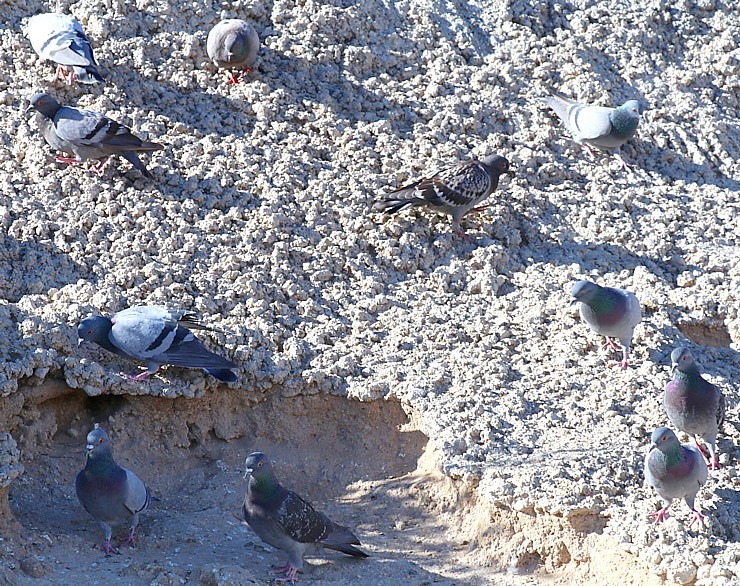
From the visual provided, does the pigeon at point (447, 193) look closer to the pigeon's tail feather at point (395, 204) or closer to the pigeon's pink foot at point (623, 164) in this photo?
the pigeon's tail feather at point (395, 204)

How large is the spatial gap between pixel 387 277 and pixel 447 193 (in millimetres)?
690

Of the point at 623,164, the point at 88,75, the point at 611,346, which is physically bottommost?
the point at 611,346

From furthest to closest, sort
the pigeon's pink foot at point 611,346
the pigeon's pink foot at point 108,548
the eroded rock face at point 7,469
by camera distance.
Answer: the pigeon's pink foot at point 611,346
the pigeon's pink foot at point 108,548
the eroded rock face at point 7,469

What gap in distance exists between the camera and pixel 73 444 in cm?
577

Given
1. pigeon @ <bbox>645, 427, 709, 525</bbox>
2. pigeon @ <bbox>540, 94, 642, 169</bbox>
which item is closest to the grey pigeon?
pigeon @ <bbox>645, 427, 709, 525</bbox>

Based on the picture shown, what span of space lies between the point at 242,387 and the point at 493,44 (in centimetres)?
392

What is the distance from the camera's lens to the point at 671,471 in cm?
488

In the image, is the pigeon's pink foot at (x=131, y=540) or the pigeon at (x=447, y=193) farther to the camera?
the pigeon at (x=447, y=193)

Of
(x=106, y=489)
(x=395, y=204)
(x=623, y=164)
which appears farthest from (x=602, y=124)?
(x=106, y=489)

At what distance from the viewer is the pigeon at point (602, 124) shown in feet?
24.4

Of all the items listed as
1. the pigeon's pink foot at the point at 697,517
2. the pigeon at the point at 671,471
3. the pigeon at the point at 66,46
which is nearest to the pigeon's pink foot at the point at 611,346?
the pigeon at the point at 671,471

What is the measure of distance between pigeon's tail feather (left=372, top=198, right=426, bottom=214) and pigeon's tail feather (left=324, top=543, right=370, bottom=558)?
2.42 meters

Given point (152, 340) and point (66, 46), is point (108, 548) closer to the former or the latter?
point (152, 340)

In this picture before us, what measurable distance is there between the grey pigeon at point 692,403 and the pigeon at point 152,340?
237 centimetres
